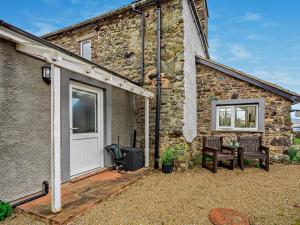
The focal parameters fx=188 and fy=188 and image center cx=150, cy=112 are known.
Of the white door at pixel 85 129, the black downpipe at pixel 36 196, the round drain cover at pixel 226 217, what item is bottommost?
the round drain cover at pixel 226 217

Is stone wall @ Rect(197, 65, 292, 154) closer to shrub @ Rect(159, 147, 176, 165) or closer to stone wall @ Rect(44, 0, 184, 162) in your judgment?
stone wall @ Rect(44, 0, 184, 162)

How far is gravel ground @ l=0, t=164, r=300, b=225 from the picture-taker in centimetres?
272

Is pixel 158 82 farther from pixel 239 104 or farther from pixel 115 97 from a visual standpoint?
pixel 239 104

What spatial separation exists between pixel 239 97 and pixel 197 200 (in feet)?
15.2

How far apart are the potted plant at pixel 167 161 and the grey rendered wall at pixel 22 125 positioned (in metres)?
2.93

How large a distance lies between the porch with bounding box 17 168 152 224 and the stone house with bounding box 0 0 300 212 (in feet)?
0.63

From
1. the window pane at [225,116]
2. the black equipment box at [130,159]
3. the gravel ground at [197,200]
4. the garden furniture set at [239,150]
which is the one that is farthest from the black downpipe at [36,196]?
the window pane at [225,116]

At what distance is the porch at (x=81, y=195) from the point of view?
269cm

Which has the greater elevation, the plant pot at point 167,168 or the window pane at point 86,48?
the window pane at point 86,48

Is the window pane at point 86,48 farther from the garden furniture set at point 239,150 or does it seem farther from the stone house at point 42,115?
the garden furniture set at point 239,150

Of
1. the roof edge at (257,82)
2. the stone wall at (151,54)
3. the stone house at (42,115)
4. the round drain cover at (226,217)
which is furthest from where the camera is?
the roof edge at (257,82)

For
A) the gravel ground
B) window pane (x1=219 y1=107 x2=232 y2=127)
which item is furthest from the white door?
Answer: window pane (x1=219 y1=107 x2=232 y2=127)

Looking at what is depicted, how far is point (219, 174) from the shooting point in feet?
17.0

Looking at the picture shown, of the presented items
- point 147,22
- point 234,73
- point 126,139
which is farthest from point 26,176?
point 234,73
